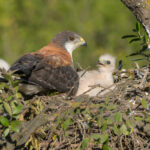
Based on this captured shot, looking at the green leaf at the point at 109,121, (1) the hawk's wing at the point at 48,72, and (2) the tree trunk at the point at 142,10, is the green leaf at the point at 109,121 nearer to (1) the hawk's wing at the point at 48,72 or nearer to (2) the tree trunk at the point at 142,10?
(2) the tree trunk at the point at 142,10

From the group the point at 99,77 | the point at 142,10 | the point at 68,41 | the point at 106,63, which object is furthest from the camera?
the point at 68,41

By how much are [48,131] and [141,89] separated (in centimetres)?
97

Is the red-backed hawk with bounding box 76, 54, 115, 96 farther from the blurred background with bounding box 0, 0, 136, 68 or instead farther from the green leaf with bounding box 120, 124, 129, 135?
the blurred background with bounding box 0, 0, 136, 68

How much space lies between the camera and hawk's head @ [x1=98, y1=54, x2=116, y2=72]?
6.93 metres

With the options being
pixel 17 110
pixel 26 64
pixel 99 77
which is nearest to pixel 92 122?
pixel 17 110

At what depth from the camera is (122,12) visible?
20000 mm

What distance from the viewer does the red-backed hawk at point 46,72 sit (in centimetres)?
568

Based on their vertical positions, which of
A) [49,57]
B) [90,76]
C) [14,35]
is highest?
[49,57]

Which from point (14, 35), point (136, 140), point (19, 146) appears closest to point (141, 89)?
point (136, 140)

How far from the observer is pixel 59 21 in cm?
2036

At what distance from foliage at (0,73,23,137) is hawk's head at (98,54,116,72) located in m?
2.47

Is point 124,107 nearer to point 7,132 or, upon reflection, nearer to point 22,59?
point 7,132

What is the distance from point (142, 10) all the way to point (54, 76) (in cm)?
157

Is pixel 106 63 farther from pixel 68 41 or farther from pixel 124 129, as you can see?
pixel 124 129
